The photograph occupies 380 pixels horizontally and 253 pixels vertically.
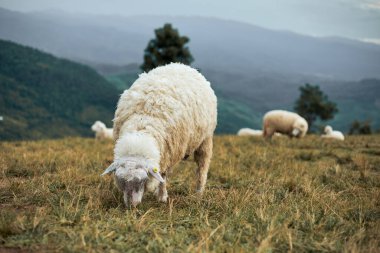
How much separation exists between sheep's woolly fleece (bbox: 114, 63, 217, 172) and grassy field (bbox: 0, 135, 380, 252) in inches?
29.2

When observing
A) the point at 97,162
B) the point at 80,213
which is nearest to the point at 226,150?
the point at 97,162

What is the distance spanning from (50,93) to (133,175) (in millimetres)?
159852

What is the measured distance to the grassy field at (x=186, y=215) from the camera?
11.8 feet

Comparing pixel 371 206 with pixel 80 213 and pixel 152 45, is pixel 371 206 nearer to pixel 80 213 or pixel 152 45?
pixel 80 213

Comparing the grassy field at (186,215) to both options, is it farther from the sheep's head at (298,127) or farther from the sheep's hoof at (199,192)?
the sheep's head at (298,127)

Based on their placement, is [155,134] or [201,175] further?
[201,175]

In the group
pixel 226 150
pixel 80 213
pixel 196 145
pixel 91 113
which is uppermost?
pixel 196 145

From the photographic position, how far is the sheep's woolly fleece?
519 cm

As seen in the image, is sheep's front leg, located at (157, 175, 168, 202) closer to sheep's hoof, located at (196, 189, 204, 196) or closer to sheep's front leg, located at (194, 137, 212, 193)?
sheep's hoof, located at (196, 189, 204, 196)

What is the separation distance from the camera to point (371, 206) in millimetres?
5395

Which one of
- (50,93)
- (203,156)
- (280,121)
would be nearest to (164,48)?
(280,121)

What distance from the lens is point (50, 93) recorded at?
154125 mm

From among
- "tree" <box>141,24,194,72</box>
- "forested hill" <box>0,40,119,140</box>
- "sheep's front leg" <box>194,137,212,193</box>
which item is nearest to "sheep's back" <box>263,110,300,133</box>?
"sheep's front leg" <box>194,137,212,193</box>

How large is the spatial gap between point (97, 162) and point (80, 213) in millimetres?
4335
